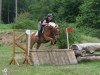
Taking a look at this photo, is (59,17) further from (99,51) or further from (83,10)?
(99,51)

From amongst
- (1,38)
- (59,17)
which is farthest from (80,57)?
(59,17)

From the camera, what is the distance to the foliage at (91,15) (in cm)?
4603

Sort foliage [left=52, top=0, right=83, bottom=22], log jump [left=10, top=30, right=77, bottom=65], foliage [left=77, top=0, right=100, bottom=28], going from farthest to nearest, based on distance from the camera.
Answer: foliage [left=52, top=0, right=83, bottom=22]
foliage [left=77, top=0, right=100, bottom=28]
log jump [left=10, top=30, right=77, bottom=65]

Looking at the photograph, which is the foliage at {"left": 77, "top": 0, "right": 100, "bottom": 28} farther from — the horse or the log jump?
the log jump

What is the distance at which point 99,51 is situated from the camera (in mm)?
20953

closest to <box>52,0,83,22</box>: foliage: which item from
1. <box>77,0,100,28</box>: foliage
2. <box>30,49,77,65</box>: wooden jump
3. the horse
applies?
<box>77,0,100,28</box>: foliage

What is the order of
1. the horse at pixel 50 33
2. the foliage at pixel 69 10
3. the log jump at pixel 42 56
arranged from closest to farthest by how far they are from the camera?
the log jump at pixel 42 56 → the horse at pixel 50 33 → the foliage at pixel 69 10

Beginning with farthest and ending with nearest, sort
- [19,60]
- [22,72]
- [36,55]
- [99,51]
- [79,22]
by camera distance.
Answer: [79,22], [99,51], [19,60], [36,55], [22,72]

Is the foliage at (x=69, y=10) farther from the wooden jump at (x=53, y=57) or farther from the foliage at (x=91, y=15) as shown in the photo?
the wooden jump at (x=53, y=57)

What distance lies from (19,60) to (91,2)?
29.2 meters

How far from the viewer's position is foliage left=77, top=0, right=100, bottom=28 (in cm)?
4603

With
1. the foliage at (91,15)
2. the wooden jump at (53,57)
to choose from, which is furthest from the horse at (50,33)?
the foliage at (91,15)

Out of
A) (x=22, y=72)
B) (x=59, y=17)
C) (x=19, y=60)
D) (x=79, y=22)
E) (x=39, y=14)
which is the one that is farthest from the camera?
(x=39, y=14)

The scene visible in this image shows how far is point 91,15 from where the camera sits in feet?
152
